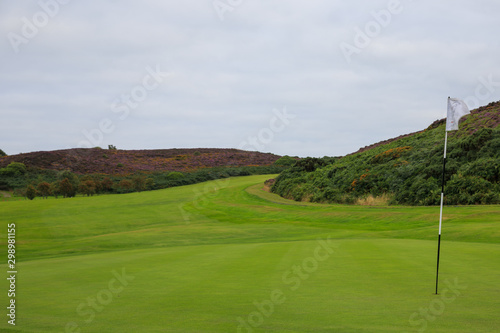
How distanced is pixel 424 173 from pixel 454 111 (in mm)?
22669

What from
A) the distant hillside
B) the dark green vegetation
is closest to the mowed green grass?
Result: the dark green vegetation

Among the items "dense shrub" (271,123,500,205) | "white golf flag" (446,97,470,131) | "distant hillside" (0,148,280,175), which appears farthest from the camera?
"distant hillside" (0,148,280,175)

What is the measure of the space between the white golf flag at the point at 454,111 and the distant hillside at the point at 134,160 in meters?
61.5

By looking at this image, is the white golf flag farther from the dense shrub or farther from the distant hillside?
the distant hillside

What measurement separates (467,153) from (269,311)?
28.0 m

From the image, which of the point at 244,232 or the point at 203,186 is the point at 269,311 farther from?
the point at 203,186

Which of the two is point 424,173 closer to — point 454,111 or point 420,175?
point 420,175

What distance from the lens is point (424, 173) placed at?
99.8 feet

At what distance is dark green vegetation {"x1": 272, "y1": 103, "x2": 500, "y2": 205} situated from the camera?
2664cm

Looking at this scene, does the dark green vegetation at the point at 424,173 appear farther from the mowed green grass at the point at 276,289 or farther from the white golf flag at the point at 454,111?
the white golf flag at the point at 454,111

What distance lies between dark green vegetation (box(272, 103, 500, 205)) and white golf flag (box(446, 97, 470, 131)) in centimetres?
1871

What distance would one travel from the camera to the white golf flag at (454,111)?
9141 millimetres

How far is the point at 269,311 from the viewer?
643 centimetres

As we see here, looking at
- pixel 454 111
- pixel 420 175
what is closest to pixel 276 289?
pixel 454 111
